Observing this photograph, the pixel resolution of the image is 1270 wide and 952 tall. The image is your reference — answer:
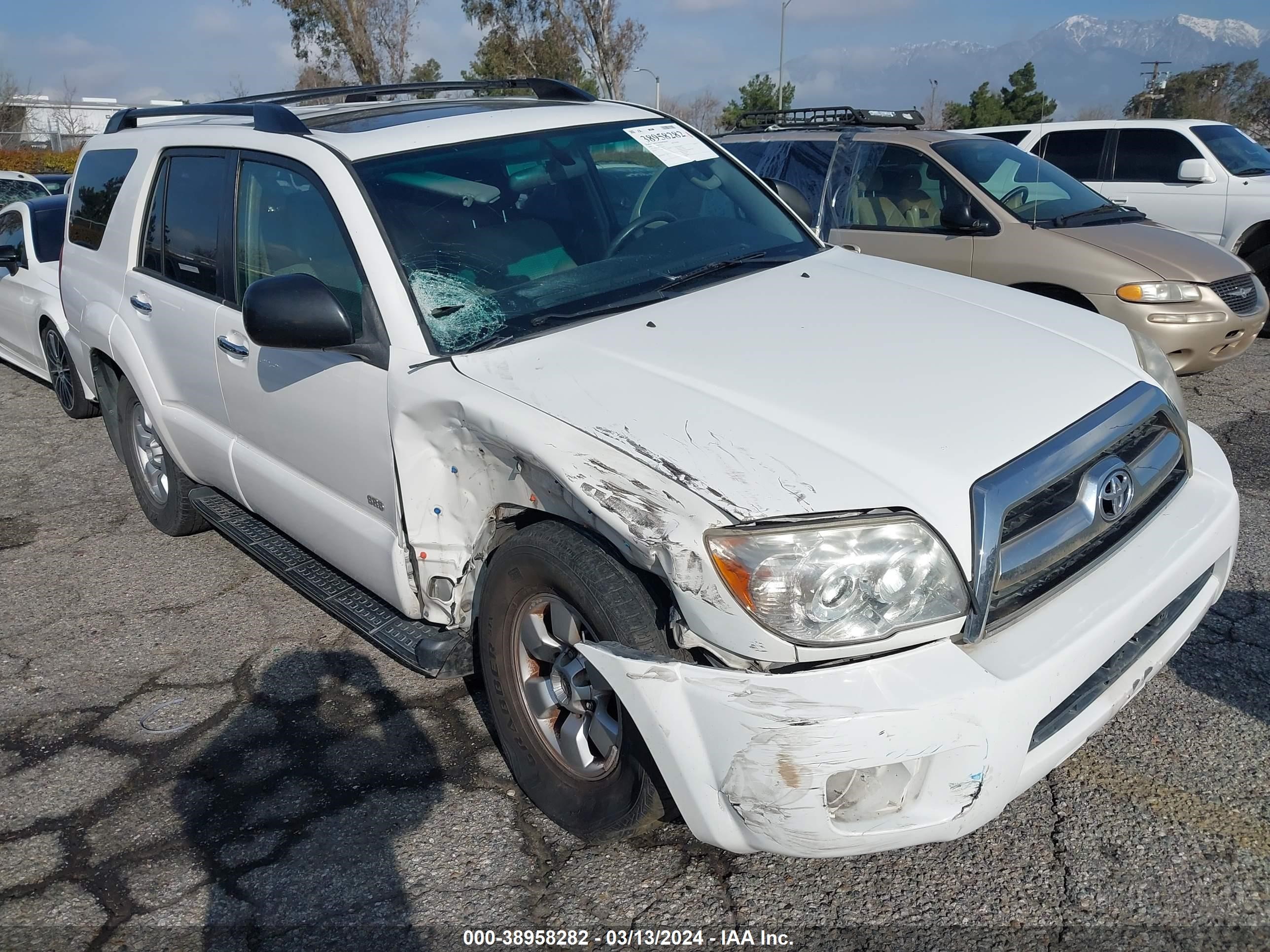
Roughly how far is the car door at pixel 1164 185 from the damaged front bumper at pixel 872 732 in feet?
26.3

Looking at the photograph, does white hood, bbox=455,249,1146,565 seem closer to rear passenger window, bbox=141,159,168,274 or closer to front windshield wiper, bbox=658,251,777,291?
front windshield wiper, bbox=658,251,777,291

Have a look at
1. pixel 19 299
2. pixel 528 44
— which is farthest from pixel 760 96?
pixel 19 299

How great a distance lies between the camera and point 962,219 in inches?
253

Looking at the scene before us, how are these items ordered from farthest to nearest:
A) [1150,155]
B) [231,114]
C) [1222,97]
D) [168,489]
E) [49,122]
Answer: [49,122], [1222,97], [1150,155], [168,489], [231,114]

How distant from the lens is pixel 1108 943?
7.47ft

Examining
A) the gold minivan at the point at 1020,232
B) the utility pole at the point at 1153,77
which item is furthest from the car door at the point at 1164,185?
the gold minivan at the point at 1020,232

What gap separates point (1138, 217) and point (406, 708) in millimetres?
5974

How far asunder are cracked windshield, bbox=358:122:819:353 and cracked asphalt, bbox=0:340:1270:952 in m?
1.35

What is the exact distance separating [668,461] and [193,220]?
2.63 metres

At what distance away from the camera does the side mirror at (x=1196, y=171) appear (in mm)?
8562

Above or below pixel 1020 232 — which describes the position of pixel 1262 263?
below

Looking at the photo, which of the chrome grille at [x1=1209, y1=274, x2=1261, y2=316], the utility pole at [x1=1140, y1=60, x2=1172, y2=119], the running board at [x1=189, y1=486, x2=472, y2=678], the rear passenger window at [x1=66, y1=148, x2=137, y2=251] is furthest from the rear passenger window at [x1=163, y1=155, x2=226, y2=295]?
the utility pole at [x1=1140, y1=60, x2=1172, y2=119]

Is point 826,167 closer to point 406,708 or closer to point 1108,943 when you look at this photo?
point 406,708

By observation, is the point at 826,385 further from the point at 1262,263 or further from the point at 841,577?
the point at 1262,263
